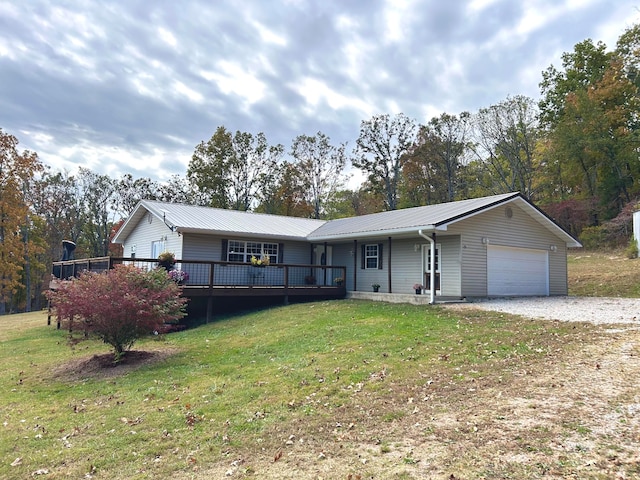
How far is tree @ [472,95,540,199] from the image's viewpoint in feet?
115

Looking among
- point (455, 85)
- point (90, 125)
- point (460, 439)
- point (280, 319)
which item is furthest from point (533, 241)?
point (90, 125)

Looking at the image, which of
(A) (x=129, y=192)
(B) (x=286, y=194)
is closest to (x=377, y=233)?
(B) (x=286, y=194)

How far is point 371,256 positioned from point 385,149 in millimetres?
22607

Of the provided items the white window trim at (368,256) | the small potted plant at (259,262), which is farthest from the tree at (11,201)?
the white window trim at (368,256)

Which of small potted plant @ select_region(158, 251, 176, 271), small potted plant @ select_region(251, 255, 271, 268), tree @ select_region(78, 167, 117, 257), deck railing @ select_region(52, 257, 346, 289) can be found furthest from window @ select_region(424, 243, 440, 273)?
tree @ select_region(78, 167, 117, 257)

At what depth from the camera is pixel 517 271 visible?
1653 centimetres

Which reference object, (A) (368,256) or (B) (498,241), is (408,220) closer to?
(A) (368,256)

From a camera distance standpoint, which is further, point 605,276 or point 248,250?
point 605,276

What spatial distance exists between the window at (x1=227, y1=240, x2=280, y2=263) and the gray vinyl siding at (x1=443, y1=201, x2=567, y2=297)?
747cm

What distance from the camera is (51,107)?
617 inches

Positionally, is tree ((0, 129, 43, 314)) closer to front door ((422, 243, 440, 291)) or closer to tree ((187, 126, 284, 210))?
tree ((187, 126, 284, 210))

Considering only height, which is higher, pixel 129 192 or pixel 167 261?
pixel 129 192

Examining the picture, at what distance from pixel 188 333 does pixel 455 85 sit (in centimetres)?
1494

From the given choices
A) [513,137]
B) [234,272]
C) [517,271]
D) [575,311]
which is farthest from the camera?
[513,137]
